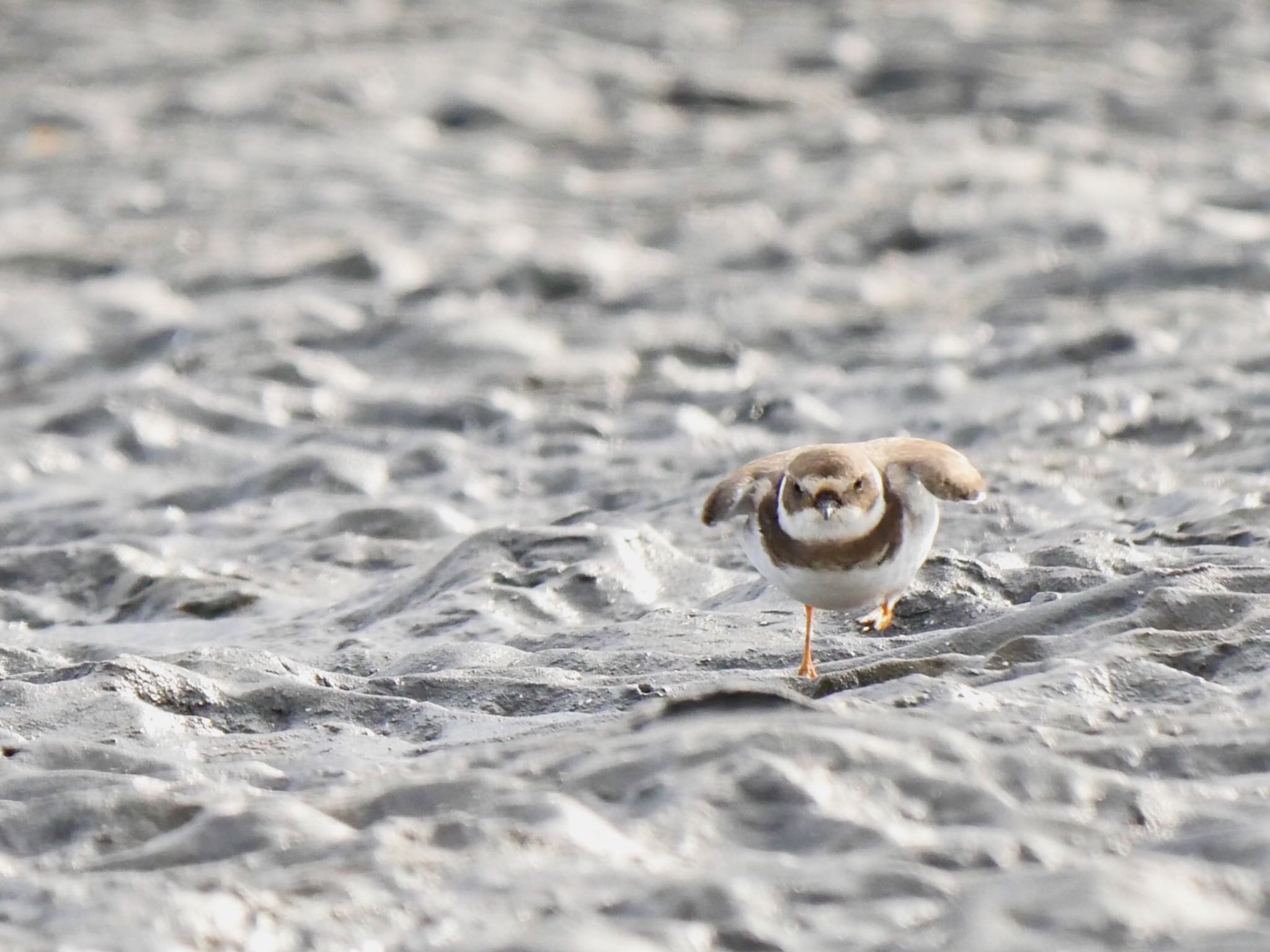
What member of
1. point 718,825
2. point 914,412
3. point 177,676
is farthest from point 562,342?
point 718,825

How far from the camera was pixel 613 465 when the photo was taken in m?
9.57

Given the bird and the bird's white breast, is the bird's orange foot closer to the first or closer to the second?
the bird

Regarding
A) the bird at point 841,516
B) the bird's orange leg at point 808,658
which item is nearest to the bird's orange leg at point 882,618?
the bird at point 841,516

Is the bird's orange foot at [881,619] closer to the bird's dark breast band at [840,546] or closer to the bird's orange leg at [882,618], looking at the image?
the bird's orange leg at [882,618]

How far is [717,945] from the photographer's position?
170 inches

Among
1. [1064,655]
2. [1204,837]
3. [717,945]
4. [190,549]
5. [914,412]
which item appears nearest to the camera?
[717,945]

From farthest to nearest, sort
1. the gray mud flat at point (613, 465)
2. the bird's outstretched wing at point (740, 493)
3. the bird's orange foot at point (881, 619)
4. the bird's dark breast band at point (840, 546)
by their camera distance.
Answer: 1. the bird's orange foot at point (881, 619)
2. the bird's outstretched wing at point (740, 493)
3. the bird's dark breast band at point (840, 546)
4. the gray mud flat at point (613, 465)

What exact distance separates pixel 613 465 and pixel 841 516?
12.2 feet

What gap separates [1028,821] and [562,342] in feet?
24.0

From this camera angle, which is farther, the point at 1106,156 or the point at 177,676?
the point at 1106,156

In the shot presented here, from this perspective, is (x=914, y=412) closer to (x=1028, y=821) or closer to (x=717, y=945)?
(x=1028, y=821)

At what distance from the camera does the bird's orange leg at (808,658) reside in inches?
243

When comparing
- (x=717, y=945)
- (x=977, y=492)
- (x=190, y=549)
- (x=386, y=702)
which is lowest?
(x=190, y=549)

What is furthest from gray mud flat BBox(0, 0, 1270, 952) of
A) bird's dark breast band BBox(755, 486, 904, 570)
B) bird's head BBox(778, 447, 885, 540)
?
bird's head BBox(778, 447, 885, 540)
